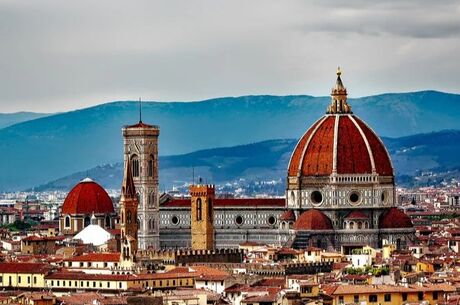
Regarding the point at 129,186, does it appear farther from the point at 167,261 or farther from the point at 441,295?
the point at 441,295

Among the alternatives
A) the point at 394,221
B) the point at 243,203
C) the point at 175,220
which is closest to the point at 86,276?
the point at 394,221

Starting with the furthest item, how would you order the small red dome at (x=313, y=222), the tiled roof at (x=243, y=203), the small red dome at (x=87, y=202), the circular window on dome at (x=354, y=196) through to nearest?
the small red dome at (x=87, y=202), the tiled roof at (x=243, y=203), the circular window on dome at (x=354, y=196), the small red dome at (x=313, y=222)

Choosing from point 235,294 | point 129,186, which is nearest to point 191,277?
point 235,294

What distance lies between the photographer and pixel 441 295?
223 ft

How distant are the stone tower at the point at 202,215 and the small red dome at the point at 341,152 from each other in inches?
223

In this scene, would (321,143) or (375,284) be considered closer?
(375,284)

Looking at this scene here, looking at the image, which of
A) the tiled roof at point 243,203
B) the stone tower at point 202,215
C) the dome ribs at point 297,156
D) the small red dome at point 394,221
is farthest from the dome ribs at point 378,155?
the stone tower at point 202,215

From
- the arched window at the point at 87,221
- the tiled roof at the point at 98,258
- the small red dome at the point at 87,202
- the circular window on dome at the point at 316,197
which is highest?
the small red dome at the point at 87,202

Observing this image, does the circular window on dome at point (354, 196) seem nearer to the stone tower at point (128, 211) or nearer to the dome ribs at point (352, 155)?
the dome ribs at point (352, 155)

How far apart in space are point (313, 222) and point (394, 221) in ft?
15.8

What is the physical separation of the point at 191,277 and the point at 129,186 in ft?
101

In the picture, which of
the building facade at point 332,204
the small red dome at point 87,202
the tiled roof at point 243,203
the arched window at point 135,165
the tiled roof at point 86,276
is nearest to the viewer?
the tiled roof at point 86,276

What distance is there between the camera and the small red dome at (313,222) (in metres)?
122

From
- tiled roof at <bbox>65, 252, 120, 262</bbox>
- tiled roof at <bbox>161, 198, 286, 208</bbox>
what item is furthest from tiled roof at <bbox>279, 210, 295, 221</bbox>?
tiled roof at <bbox>65, 252, 120, 262</bbox>
